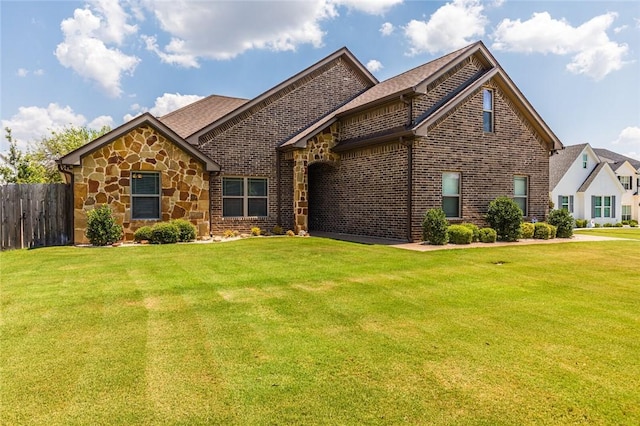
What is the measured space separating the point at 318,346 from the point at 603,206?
3900cm

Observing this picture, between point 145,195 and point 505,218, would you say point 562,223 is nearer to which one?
point 505,218

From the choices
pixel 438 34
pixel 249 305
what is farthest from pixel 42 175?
pixel 249 305

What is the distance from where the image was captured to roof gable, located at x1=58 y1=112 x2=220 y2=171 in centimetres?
1407

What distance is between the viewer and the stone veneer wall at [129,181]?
1440cm

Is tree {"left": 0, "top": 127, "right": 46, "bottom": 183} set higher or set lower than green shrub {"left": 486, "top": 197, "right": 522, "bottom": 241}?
higher

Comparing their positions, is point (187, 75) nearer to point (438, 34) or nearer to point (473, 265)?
point (438, 34)

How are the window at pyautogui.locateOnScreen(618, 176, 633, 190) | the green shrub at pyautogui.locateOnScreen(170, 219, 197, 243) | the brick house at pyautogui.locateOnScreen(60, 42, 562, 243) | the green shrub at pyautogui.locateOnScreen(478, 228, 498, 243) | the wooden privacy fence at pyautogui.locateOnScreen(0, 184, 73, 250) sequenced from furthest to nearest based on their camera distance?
the window at pyautogui.locateOnScreen(618, 176, 633, 190) < the green shrub at pyautogui.locateOnScreen(170, 219, 197, 243) < the brick house at pyautogui.locateOnScreen(60, 42, 562, 243) < the green shrub at pyautogui.locateOnScreen(478, 228, 498, 243) < the wooden privacy fence at pyautogui.locateOnScreen(0, 184, 73, 250)

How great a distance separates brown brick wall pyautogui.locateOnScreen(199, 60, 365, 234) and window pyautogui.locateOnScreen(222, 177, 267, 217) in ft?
0.81

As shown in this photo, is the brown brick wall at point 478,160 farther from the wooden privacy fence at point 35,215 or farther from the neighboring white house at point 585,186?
the neighboring white house at point 585,186

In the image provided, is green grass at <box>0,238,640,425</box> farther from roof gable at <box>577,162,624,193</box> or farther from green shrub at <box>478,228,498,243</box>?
roof gable at <box>577,162,624,193</box>

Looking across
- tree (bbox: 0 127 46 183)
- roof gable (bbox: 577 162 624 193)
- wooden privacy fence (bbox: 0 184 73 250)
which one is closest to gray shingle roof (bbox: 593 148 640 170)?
roof gable (bbox: 577 162 624 193)

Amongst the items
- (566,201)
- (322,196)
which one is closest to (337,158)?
(322,196)

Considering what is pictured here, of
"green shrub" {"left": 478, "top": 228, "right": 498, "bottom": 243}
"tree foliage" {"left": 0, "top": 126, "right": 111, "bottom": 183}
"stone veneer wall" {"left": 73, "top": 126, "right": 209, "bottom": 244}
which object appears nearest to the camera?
"stone veneer wall" {"left": 73, "top": 126, "right": 209, "bottom": 244}

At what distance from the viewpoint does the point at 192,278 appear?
837 centimetres
